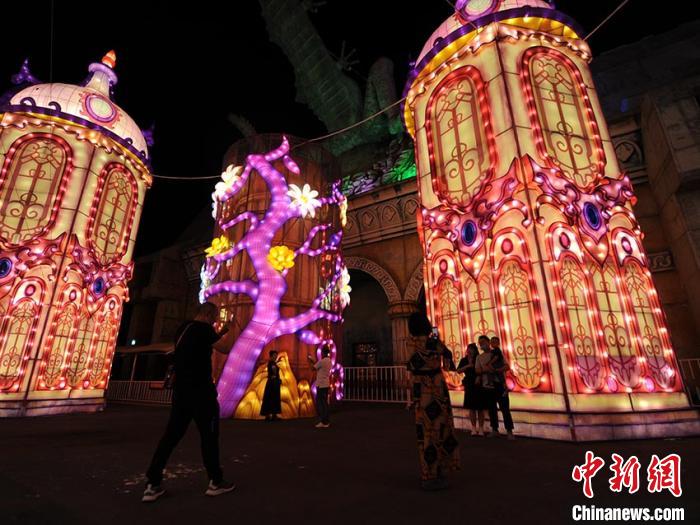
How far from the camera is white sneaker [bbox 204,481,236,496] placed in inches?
119

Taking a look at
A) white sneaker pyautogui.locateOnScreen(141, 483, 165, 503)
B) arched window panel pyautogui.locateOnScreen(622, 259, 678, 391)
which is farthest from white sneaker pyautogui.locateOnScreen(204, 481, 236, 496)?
arched window panel pyautogui.locateOnScreen(622, 259, 678, 391)

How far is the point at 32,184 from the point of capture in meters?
10.6

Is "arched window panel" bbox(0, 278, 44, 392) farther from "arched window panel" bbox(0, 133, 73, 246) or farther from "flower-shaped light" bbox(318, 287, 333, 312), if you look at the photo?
"flower-shaped light" bbox(318, 287, 333, 312)

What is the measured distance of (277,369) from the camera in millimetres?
8508

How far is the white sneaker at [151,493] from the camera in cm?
289

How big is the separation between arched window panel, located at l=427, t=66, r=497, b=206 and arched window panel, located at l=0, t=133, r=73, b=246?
1056 centimetres

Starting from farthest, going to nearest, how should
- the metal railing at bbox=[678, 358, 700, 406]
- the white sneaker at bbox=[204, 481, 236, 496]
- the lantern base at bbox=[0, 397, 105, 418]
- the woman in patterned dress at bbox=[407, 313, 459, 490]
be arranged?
1. the lantern base at bbox=[0, 397, 105, 418]
2. the metal railing at bbox=[678, 358, 700, 406]
3. the woman in patterned dress at bbox=[407, 313, 459, 490]
4. the white sneaker at bbox=[204, 481, 236, 496]

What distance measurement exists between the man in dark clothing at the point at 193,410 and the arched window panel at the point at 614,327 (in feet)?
18.3

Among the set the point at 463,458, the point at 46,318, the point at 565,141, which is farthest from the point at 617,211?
the point at 46,318

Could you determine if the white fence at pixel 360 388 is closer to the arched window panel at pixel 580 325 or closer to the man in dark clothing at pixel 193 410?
the arched window panel at pixel 580 325

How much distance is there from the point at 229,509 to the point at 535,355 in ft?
16.4

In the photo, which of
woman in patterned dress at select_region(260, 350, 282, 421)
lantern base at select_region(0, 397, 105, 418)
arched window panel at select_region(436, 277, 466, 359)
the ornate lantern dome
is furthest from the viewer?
the ornate lantern dome

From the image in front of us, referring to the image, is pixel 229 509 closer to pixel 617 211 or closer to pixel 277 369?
pixel 277 369

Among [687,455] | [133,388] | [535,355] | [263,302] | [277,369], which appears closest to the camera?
[687,455]
